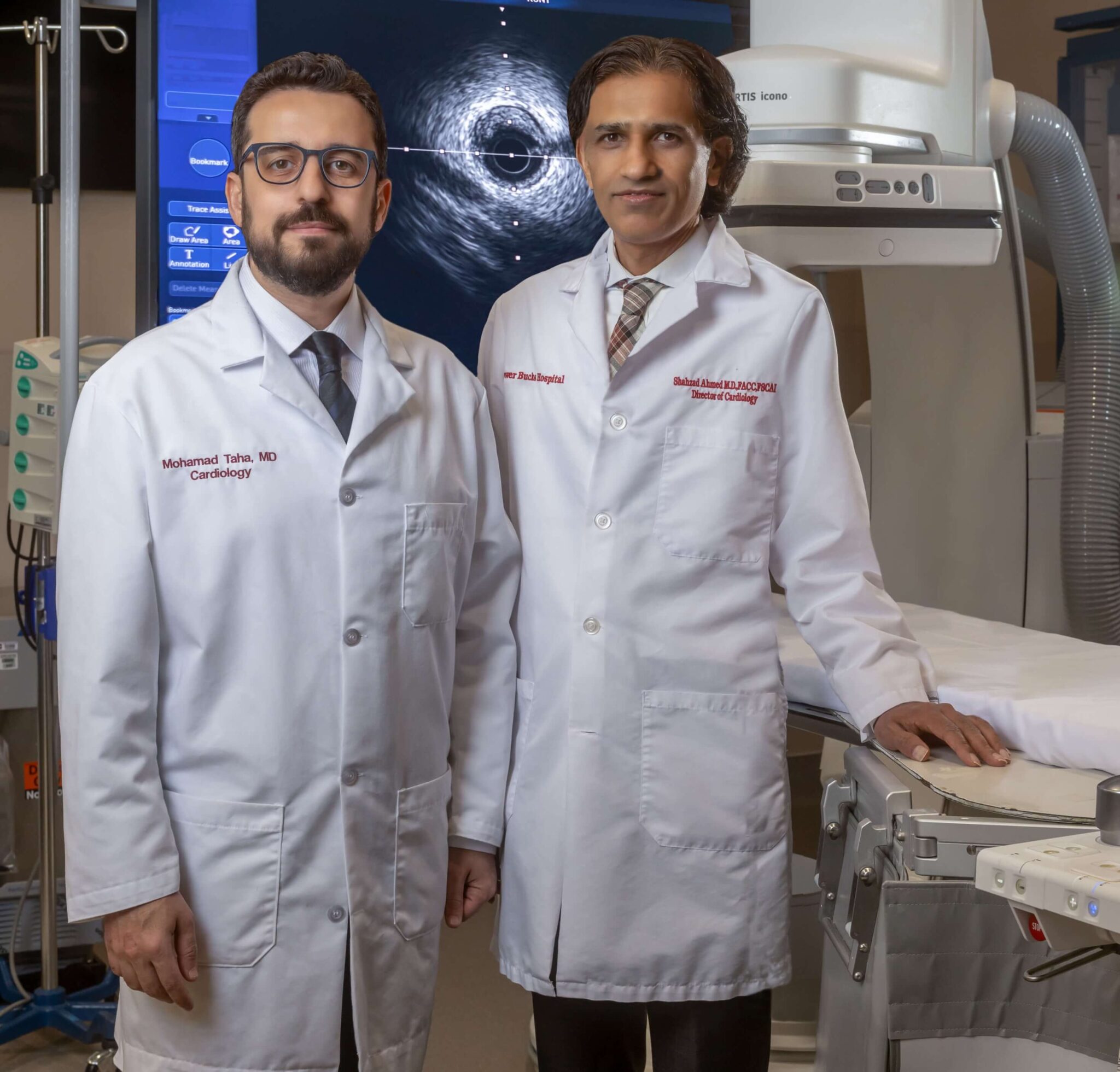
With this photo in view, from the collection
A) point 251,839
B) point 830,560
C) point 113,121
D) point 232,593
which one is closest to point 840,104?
point 830,560

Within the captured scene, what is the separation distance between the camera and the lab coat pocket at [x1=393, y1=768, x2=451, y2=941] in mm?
1381

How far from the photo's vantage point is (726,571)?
1.49 m

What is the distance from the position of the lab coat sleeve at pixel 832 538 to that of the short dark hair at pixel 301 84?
0.57 m

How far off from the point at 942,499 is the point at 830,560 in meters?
1.23

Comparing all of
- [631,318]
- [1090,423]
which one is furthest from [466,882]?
[1090,423]

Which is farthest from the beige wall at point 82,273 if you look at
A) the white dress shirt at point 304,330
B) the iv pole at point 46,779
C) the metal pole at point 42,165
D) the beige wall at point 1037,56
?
the beige wall at point 1037,56

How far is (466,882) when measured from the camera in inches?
60.1

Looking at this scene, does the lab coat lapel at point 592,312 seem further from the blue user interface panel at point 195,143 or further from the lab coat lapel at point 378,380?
the blue user interface panel at point 195,143

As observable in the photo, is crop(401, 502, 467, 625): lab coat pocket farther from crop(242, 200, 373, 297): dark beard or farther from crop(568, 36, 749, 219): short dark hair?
crop(568, 36, 749, 219): short dark hair

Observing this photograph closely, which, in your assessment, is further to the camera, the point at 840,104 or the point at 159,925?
the point at 840,104

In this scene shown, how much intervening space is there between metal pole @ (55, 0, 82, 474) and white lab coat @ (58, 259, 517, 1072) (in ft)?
2.25

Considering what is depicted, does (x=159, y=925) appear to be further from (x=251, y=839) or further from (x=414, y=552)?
(x=414, y=552)

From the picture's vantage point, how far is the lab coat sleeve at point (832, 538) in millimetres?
1519

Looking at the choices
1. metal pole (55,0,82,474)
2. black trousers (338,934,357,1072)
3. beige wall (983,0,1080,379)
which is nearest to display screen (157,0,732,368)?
metal pole (55,0,82,474)
